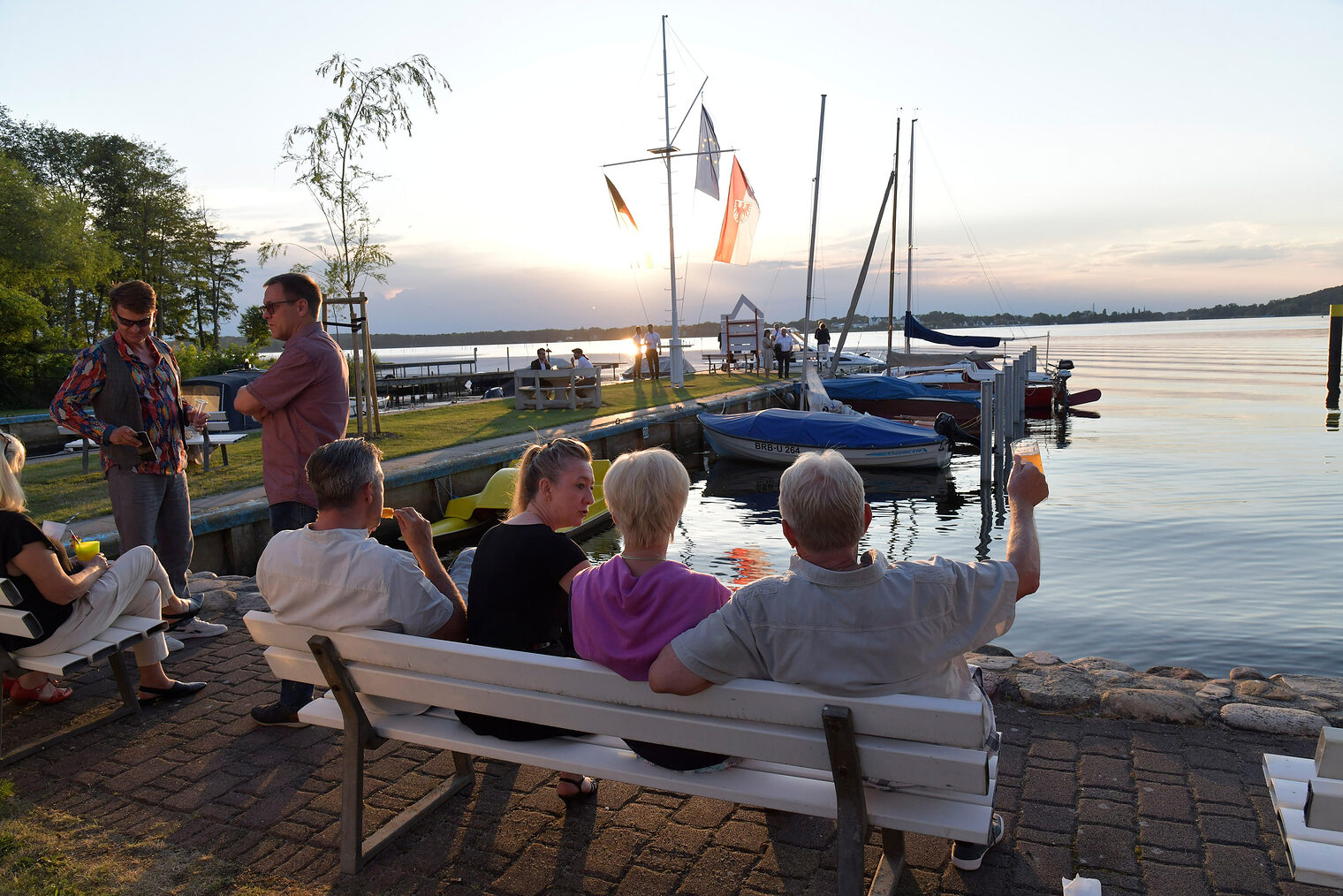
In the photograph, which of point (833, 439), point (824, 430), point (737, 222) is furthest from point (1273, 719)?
point (737, 222)

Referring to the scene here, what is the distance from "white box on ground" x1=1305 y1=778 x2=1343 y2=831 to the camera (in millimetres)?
1763

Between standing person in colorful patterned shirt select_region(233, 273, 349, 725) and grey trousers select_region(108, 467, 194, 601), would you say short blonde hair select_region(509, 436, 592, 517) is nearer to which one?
standing person in colorful patterned shirt select_region(233, 273, 349, 725)

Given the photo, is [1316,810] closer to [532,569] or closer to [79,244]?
[532,569]

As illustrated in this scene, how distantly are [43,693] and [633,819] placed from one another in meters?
3.23

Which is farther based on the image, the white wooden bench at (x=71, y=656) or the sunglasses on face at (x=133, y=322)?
the sunglasses on face at (x=133, y=322)

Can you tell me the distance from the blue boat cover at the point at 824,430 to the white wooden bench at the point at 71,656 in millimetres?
13636

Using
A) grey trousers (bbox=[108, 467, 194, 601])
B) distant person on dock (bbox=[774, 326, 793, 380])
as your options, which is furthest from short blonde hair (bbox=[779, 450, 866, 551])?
distant person on dock (bbox=[774, 326, 793, 380])

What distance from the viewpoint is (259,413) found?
3930mm

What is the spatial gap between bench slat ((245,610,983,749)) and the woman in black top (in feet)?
0.82

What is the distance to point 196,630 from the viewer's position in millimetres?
5207

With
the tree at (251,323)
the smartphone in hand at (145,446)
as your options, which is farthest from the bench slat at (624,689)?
the tree at (251,323)

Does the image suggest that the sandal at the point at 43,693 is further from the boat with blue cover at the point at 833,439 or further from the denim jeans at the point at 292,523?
the boat with blue cover at the point at 833,439

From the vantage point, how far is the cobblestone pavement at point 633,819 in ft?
8.61

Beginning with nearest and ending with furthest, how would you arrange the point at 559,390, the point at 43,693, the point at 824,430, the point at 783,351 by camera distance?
the point at 43,693 → the point at 824,430 → the point at 559,390 → the point at 783,351
